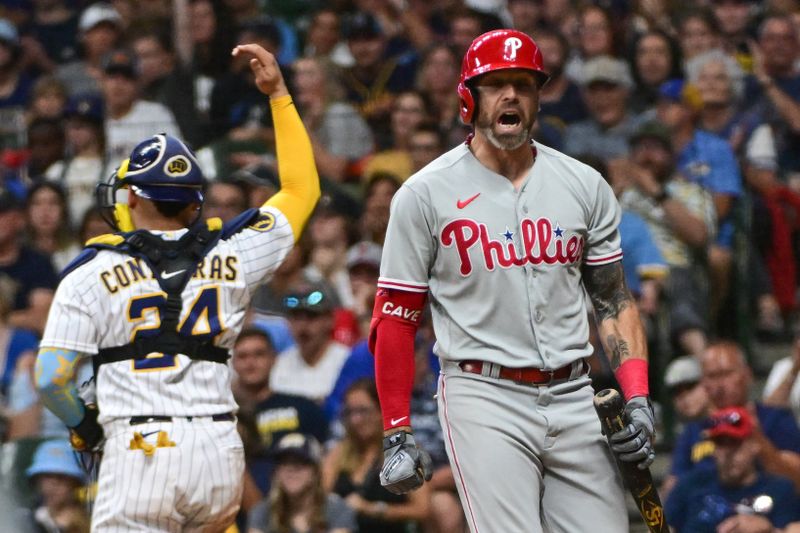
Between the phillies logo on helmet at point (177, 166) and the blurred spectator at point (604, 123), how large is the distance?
4.69m

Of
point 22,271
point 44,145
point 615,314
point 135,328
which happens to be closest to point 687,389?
point 615,314

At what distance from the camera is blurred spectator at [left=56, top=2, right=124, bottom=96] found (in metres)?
11.9

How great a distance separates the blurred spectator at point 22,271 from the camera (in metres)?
9.45

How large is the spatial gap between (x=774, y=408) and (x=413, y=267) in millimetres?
3751

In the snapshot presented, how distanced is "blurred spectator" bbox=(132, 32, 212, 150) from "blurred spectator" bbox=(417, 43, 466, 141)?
1.64m

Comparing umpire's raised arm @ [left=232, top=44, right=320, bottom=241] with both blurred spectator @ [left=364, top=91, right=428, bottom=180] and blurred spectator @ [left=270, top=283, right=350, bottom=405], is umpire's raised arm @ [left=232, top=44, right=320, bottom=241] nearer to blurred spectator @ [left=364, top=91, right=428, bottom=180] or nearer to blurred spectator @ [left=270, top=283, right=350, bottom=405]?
blurred spectator @ [left=270, top=283, right=350, bottom=405]

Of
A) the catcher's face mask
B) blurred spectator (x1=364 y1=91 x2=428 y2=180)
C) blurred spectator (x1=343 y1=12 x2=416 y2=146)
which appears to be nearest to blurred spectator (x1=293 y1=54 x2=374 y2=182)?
blurred spectator (x1=343 y1=12 x2=416 y2=146)

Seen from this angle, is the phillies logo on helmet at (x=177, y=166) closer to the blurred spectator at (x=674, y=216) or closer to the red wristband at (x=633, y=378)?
the red wristband at (x=633, y=378)

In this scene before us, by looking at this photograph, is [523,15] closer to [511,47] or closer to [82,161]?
[82,161]

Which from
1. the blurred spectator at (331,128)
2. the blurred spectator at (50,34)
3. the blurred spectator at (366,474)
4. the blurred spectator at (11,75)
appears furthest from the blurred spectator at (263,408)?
the blurred spectator at (50,34)

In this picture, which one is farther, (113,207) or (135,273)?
(113,207)

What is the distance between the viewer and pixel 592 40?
10.5 meters

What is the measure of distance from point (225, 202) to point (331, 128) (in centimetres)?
128

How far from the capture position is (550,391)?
4.58 m
